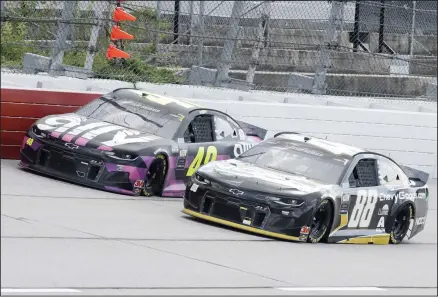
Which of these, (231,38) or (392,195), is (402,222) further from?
(231,38)

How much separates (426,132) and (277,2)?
3.85 m

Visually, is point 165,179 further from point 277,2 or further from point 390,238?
point 277,2

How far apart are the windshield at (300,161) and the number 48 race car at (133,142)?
1080mm

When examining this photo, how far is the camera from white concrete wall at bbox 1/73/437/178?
1878 centimetres

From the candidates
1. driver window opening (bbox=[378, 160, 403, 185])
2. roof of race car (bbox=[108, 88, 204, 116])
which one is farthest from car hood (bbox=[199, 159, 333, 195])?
roof of race car (bbox=[108, 88, 204, 116])

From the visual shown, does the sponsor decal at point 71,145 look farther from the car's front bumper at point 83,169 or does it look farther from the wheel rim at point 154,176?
the wheel rim at point 154,176

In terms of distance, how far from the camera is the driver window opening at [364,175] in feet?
47.9

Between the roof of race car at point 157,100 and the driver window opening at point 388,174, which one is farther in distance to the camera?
the roof of race car at point 157,100

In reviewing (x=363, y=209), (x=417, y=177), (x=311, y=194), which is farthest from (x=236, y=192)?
(x=417, y=177)

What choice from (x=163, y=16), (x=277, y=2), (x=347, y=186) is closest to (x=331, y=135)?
(x=277, y=2)

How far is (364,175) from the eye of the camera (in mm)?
14836

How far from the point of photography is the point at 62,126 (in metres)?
15.3

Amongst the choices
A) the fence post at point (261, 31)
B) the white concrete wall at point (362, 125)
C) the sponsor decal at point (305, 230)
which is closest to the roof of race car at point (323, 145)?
the sponsor decal at point (305, 230)

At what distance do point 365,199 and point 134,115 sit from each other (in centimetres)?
318
